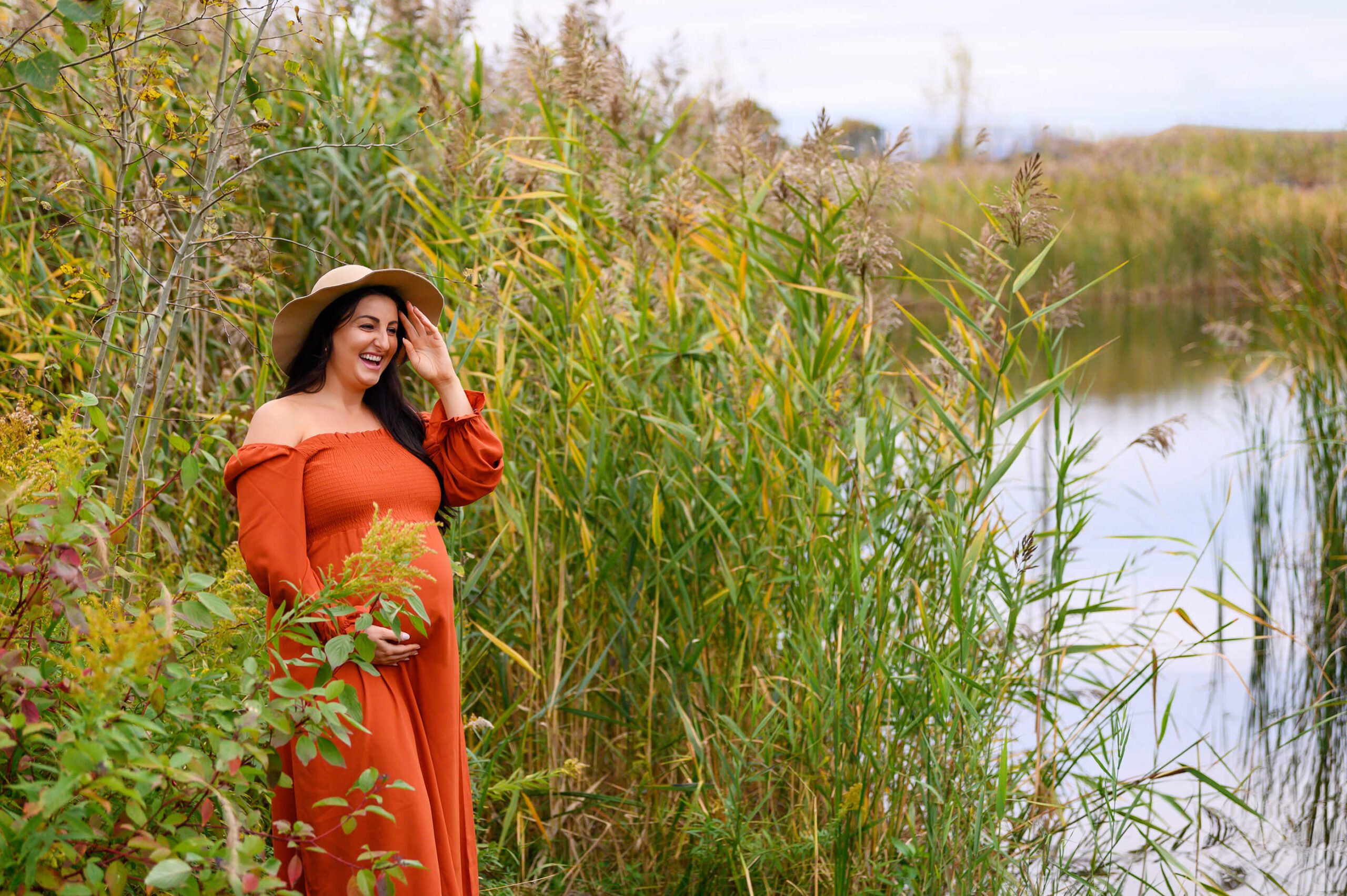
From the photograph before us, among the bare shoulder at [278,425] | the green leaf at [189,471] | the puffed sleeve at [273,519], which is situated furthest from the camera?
the bare shoulder at [278,425]

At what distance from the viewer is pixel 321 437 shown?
6.54ft

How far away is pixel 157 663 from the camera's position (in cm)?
136

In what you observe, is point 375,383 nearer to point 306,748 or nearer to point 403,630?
point 403,630

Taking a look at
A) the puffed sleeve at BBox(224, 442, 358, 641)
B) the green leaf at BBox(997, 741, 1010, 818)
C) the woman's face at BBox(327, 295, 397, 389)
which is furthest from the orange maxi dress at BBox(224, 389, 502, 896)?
the green leaf at BBox(997, 741, 1010, 818)

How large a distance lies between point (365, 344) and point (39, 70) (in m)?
0.84

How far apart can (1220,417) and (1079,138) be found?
19.6m

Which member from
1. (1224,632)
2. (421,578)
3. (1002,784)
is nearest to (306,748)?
(421,578)

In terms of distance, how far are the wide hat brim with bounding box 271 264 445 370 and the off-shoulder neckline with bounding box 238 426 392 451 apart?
0.64 ft

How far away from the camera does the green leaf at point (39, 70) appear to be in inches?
49.5

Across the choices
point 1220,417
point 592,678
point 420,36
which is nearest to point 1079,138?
point 1220,417

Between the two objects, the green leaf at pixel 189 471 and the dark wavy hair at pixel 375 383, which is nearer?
the green leaf at pixel 189 471

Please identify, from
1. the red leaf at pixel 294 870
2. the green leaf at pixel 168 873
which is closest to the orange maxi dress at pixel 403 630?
the red leaf at pixel 294 870

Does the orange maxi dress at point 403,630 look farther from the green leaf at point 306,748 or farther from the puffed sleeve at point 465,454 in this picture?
the green leaf at point 306,748

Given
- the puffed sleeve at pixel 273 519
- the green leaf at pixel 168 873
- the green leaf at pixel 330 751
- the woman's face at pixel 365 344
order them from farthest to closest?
the woman's face at pixel 365 344
the puffed sleeve at pixel 273 519
the green leaf at pixel 330 751
the green leaf at pixel 168 873
